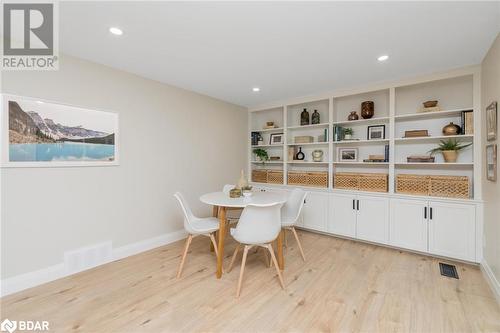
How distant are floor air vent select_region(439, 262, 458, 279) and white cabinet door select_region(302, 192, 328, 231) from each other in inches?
59.0

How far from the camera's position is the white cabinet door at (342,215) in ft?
11.7

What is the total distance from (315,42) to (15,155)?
2.96m

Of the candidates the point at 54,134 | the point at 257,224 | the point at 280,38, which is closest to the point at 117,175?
the point at 54,134

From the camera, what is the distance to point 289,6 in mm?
1689

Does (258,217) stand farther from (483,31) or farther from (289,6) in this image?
(483,31)

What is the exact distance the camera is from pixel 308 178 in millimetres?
4059

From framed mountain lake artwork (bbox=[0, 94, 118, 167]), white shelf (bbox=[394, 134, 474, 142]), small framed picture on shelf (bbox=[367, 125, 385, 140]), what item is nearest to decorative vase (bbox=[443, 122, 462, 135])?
white shelf (bbox=[394, 134, 474, 142])

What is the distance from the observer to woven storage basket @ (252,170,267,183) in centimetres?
462

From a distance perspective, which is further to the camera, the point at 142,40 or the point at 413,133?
the point at 413,133

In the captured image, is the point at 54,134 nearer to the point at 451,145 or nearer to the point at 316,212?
the point at 316,212

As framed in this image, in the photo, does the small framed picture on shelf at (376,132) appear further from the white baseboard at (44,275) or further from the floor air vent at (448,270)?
the white baseboard at (44,275)

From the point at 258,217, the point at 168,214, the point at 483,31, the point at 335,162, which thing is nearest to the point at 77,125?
the point at 168,214

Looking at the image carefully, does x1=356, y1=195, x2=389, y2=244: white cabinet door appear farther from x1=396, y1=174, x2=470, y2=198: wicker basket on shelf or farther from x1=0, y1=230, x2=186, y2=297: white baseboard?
x1=0, y1=230, x2=186, y2=297: white baseboard

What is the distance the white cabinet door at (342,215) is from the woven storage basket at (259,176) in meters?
1.37
